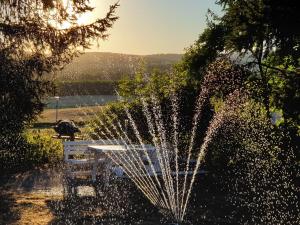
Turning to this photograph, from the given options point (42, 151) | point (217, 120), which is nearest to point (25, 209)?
point (42, 151)

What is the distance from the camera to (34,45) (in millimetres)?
13289

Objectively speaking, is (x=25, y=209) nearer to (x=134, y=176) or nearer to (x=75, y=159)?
(x=75, y=159)

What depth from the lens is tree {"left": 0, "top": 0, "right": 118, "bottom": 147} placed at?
1260cm

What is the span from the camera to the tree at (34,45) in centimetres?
1260

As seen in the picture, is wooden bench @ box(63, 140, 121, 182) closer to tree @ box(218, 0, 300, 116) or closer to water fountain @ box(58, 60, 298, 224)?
water fountain @ box(58, 60, 298, 224)

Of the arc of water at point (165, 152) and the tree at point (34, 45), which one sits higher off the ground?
the tree at point (34, 45)

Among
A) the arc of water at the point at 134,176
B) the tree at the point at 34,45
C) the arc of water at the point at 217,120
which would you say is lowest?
the arc of water at the point at 134,176

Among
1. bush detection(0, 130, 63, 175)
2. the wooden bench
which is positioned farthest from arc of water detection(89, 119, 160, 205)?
bush detection(0, 130, 63, 175)

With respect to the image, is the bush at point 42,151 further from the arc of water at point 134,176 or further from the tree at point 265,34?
the tree at point 265,34

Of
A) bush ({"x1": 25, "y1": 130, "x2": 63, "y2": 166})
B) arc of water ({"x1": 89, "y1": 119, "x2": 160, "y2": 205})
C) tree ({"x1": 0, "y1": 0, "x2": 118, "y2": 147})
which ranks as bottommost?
bush ({"x1": 25, "y1": 130, "x2": 63, "y2": 166})

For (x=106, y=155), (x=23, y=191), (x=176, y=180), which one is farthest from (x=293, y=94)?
(x=23, y=191)

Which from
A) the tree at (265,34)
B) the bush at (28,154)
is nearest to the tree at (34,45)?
the bush at (28,154)

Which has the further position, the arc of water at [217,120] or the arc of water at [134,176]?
the arc of water at [217,120]

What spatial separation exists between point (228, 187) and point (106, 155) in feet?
10.4
